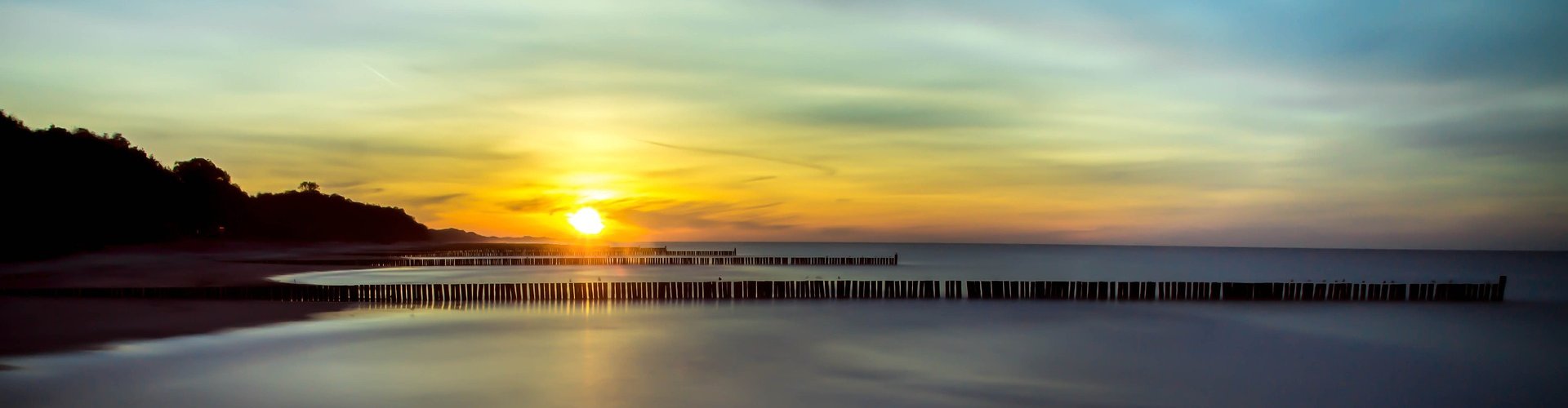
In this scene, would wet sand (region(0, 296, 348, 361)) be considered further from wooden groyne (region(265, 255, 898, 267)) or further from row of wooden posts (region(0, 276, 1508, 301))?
wooden groyne (region(265, 255, 898, 267))

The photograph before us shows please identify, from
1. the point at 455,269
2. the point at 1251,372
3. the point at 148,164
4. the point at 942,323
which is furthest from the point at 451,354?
the point at 148,164

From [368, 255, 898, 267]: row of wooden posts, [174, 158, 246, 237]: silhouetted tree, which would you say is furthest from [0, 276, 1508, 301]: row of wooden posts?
[174, 158, 246, 237]: silhouetted tree

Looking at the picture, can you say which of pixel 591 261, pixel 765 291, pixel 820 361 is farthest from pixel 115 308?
pixel 591 261

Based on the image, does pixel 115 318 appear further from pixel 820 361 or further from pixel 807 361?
pixel 820 361

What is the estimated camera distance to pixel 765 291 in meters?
30.5

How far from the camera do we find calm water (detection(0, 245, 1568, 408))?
46.2ft

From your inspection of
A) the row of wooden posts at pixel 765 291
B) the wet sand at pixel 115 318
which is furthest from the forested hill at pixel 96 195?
the wet sand at pixel 115 318

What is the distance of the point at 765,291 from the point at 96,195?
131 feet

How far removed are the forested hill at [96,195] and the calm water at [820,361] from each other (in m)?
29.4

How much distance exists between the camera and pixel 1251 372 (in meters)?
17.1

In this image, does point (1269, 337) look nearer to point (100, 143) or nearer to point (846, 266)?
point (846, 266)

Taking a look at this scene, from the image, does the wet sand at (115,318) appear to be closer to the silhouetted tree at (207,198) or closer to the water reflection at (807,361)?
the water reflection at (807,361)

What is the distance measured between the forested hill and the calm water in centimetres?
2937

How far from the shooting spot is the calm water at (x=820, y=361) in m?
14.1
